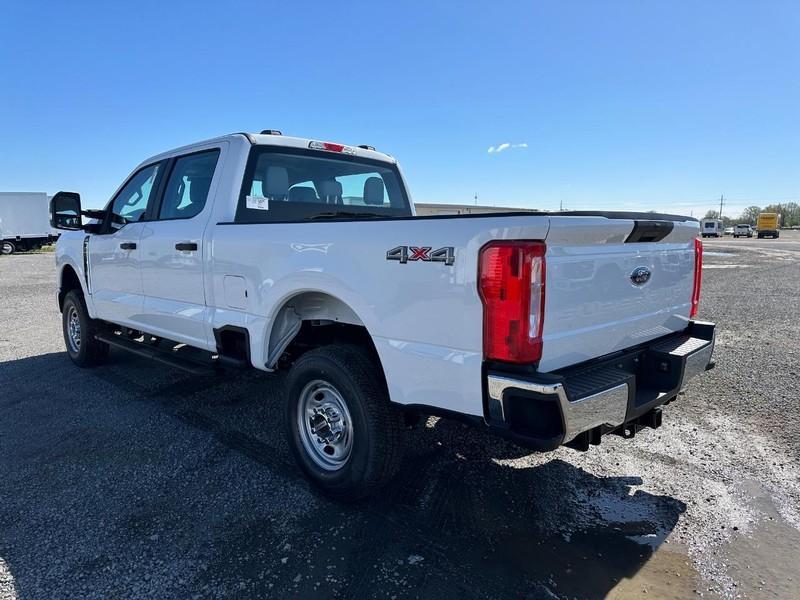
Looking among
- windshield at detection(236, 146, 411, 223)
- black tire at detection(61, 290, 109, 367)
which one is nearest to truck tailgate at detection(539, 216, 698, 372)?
windshield at detection(236, 146, 411, 223)

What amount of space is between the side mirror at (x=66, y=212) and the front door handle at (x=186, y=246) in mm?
2062

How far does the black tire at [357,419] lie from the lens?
9.37 feet

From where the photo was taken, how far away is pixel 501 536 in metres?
2.79

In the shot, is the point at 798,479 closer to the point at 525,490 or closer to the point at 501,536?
the point at 525,490

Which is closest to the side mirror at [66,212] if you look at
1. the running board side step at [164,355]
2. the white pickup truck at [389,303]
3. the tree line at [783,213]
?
the white pickup truck at [389,303]

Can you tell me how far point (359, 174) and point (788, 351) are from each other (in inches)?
221

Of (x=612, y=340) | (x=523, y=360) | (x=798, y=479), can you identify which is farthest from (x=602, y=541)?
(x=798, y=479)

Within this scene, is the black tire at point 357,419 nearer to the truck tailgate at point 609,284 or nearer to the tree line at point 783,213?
the truck tailgate at point 609,284

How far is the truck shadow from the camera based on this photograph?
2.47 metres

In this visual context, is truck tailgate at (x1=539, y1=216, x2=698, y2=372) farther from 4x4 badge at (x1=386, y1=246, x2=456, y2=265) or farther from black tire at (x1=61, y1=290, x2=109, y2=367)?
black tire at (x1=61, y1=290, x2=109, y2=367)

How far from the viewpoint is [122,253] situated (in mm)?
4922

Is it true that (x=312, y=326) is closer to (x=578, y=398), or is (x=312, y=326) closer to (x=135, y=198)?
(x=578, y=398)

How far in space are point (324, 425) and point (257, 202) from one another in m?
1.75

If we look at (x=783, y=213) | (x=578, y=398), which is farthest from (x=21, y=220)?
(x=783, y=213)
